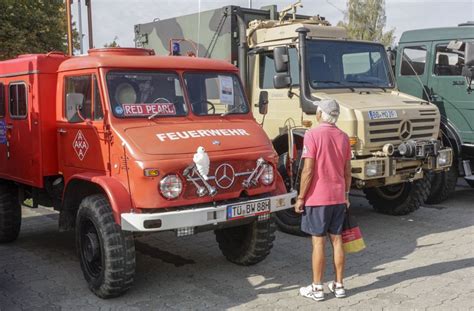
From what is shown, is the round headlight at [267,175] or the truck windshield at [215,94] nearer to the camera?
the round headlight at [267,175]

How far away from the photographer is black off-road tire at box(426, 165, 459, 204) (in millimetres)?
8602

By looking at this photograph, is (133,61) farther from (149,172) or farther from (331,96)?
(331,96)

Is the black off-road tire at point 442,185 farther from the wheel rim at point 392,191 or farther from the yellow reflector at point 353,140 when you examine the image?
the yellow reflector at point 353,140

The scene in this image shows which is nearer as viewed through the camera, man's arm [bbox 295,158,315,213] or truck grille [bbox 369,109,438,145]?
man's arm [bbox 295,158,315,213]

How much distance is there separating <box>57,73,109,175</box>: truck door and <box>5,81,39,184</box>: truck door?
43cm

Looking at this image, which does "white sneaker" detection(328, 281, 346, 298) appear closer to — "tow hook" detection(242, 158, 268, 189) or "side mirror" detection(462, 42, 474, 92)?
"tow hook" detection(242, 158, 268, 189)

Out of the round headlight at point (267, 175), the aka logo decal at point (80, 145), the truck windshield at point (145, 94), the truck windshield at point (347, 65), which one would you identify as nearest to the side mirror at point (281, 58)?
the truck windshield at point (347, 65)

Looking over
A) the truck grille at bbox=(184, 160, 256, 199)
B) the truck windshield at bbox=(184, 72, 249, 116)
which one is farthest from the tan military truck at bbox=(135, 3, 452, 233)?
the truck grille at bbox=(184, 160, 256, 199)

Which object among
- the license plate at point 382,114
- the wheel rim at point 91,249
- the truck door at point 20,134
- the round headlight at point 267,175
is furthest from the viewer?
the license plate at point 382,114

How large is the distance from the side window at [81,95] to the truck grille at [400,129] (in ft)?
10.9

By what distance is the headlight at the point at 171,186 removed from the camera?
4367 millimetres

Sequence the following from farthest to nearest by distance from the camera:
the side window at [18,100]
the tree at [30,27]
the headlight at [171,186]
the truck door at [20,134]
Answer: the tree at [30,27] < the side window at [18,100] < the truck door at [20,134] < the headlight at [171,186]

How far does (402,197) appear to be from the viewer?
7.84 metres

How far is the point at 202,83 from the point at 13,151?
2518 mm
